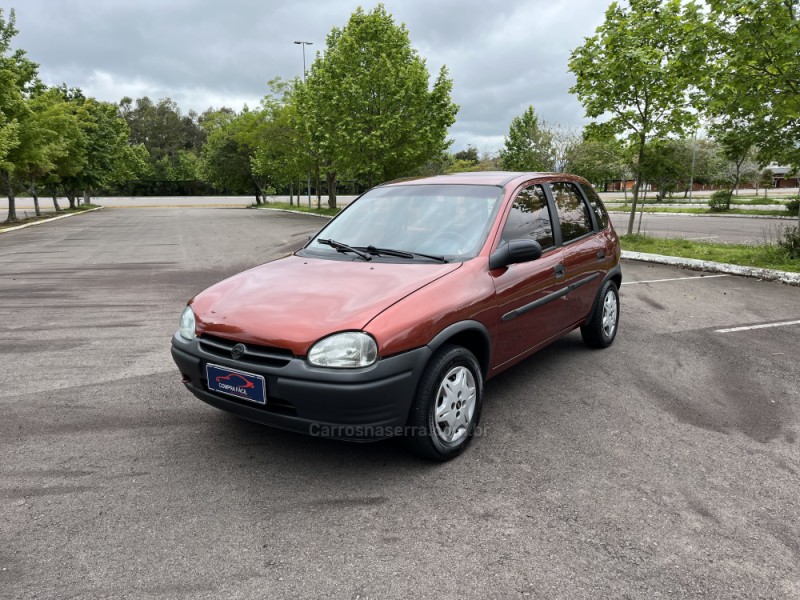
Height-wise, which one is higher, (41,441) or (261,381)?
(261,381)

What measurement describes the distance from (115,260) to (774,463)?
13.2m

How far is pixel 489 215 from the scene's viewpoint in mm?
3873

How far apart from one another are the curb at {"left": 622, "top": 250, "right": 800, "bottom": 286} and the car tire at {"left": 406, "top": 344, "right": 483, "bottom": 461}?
8.00 meters

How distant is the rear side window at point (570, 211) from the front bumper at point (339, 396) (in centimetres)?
231

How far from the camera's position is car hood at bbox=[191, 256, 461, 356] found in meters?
2.86

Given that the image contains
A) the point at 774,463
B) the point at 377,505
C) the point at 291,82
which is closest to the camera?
the point at 377,505

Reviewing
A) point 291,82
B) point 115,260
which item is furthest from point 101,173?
point 115,260

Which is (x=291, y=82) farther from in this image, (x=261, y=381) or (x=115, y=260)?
(x=261, y=381)

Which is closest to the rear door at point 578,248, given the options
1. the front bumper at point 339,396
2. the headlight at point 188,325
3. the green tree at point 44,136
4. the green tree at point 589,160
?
the front bumper at point 339,396

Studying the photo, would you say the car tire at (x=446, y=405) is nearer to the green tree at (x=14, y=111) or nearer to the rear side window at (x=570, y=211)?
the rear side window at (x=570, y=211)

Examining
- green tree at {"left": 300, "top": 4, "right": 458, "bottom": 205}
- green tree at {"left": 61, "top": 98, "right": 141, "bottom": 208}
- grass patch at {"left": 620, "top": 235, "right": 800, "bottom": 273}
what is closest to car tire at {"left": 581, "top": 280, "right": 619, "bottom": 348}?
grass patch at {"left": 620, "top": 235, "right": 800, "bottom": 273}

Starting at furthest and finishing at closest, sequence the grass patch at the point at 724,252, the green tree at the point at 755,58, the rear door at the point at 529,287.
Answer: the grass patch at the point at 724,252, the green tree at the point at 755,58, the rear door at the point at 529,287

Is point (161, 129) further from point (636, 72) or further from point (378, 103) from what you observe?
point (636, 72)

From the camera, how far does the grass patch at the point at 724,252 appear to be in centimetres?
992
